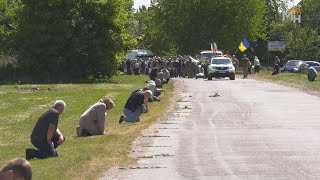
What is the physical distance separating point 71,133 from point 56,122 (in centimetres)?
602

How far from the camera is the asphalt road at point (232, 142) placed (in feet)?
47.1

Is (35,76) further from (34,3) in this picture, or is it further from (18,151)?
(18,151)

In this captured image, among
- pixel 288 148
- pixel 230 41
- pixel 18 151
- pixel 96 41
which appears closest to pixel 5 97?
pixel 96 41

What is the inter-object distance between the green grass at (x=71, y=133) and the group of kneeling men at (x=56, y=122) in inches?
11.8

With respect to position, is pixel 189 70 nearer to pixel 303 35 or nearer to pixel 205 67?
pixel 205 67

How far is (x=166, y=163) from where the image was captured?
612 inches

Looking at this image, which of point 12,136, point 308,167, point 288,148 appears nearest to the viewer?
point 308,167

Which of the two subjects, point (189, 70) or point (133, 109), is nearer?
point (133, 109)

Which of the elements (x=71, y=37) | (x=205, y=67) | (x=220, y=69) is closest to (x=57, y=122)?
(x=71, y=37)

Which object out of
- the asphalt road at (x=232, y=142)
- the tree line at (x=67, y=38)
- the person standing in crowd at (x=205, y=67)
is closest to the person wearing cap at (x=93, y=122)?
the asphalt road at (x=232, y=142)

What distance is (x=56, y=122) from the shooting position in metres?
17.0

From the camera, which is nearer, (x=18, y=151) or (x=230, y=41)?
(x=18, y=151)

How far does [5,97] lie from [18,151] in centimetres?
2144

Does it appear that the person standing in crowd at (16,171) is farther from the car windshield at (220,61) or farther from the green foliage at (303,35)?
the green foliage at (303,35)
